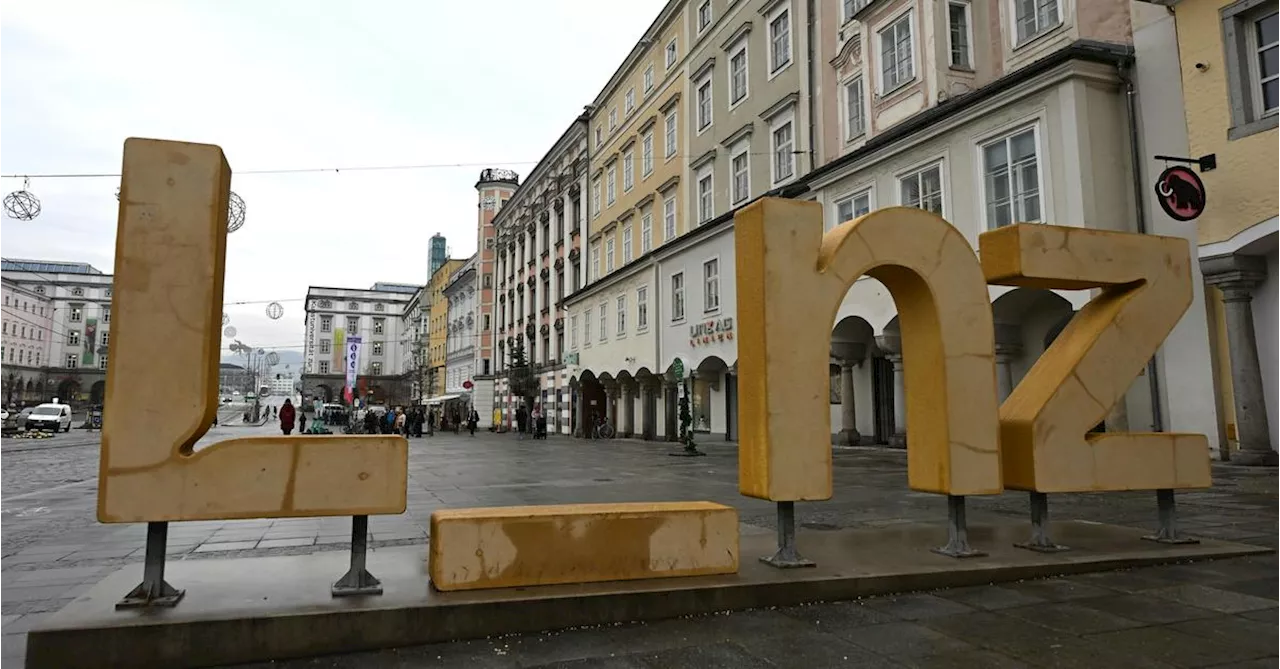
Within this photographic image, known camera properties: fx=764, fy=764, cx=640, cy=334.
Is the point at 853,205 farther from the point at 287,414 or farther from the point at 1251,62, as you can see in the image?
the point at 287,414

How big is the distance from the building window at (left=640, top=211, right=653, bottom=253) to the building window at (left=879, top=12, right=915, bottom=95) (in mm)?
15050

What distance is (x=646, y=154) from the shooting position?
33.5 metres

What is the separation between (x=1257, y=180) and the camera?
39.5 feet

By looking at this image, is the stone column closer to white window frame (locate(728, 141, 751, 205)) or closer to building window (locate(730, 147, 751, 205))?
white window frame (locate(728, 141, 751, 205))

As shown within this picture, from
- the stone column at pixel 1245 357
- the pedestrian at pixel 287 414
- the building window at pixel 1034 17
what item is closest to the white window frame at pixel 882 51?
the building window at pixel 1034 17

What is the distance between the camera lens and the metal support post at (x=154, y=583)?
428 cm

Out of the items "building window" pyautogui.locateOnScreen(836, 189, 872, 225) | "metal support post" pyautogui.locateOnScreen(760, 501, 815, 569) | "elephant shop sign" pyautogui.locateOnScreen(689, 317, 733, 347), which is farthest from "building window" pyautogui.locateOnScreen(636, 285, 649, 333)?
"metal support post" pyautogui.locateOnScreen(760, 501, 815, 569)

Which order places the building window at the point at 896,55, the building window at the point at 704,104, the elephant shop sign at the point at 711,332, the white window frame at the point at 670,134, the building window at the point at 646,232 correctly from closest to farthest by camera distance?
the building window at the point at 896,55, the elephant shop sign at the point at 711,332, the building window at the point at 704,104, the white window frame at the point at 670,134, the building window at the point at 646,232

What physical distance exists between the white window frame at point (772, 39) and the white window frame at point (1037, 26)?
7862 millimetres

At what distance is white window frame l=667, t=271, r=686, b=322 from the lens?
2819cm

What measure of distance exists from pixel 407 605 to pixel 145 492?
1615 mm

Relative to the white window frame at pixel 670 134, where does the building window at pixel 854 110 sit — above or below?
below

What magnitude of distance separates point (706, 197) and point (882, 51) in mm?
10156

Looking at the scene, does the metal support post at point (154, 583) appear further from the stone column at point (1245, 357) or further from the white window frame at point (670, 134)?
the white window frame at point (670, 134)
